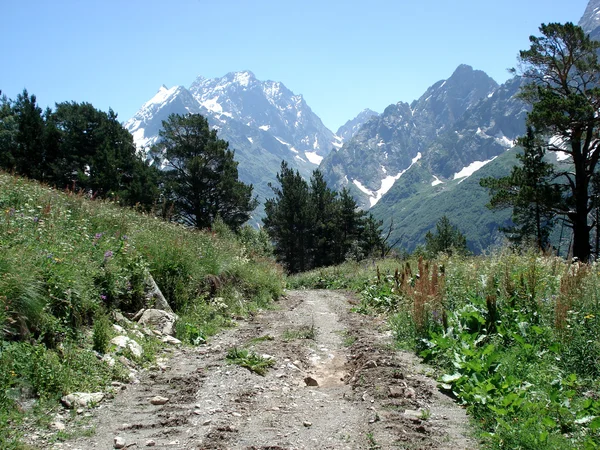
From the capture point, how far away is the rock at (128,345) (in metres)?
5.80

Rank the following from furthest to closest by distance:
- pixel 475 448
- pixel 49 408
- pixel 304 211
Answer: pixel 304 211 < pixel 49 408 < pixel 475 448

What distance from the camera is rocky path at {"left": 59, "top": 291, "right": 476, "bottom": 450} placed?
3613 millimetres

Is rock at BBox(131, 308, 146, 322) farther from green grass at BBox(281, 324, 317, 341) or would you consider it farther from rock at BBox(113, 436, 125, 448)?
rock at BBox(113, 436, 125, 448)

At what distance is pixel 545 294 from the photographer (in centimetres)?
629

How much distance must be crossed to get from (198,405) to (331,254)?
43.7 m

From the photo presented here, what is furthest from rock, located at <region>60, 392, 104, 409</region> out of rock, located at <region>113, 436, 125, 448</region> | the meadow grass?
the meadow grass

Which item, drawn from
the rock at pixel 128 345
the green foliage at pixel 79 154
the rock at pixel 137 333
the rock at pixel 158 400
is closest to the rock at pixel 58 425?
the rock at pixel 158 400

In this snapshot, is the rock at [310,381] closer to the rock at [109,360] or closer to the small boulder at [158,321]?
the rock at [109,360]

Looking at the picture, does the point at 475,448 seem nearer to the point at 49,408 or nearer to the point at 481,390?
the point at 481,390

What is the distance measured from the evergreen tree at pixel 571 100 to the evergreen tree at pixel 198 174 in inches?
934

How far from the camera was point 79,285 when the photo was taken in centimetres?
559

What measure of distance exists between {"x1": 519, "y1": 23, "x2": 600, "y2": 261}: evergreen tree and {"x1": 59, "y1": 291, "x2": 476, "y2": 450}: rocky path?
16.1 m

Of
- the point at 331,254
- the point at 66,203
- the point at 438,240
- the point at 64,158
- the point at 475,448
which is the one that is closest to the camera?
the point at 475,448

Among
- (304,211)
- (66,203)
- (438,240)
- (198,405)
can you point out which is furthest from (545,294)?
(438,240)
